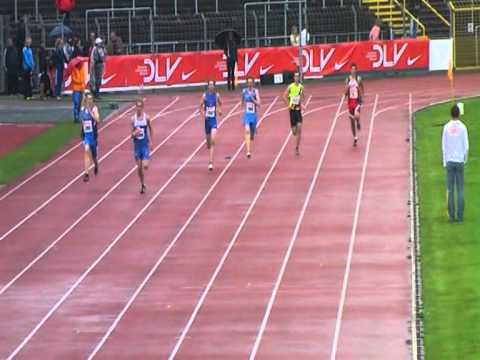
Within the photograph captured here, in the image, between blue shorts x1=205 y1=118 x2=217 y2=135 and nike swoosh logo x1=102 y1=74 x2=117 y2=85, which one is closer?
blue shorts x1=205 y1=118 x2=217 y2=135

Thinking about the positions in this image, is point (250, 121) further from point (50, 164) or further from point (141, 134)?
point (50, 164)

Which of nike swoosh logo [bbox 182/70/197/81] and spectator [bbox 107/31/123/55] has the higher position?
spectator [bbox 107/31/123/55]

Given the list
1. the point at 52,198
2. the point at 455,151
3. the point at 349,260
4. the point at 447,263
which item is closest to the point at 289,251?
the point at 349,260

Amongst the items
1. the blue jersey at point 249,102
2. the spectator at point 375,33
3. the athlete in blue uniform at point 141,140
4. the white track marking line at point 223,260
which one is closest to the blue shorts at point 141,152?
the athlete in blue uniform at point 141,140

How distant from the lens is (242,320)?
1981 centimetres

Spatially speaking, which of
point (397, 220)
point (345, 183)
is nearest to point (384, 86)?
point (345, 183)

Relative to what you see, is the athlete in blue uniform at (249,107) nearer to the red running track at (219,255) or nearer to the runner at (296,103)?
the red running track at (219,255)

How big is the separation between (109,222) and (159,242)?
194 centimetres

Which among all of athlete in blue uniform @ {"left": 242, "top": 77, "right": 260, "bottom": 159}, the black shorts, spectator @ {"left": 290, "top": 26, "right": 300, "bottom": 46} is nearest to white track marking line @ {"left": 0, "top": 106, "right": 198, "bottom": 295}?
athlete in blue uniform @ {"left": 242, "top": 77, "right": 260, "bottom": 159}

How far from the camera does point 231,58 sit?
150ft

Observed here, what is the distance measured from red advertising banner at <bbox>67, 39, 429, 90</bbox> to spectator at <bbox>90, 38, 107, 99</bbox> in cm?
150

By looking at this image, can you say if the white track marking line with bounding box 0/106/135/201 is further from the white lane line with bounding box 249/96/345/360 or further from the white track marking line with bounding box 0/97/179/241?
the white lane line with bounding box 249/96/345/360

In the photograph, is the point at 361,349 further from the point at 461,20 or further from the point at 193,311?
the point at 461,20

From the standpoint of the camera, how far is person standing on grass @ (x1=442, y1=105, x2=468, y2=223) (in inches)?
966
